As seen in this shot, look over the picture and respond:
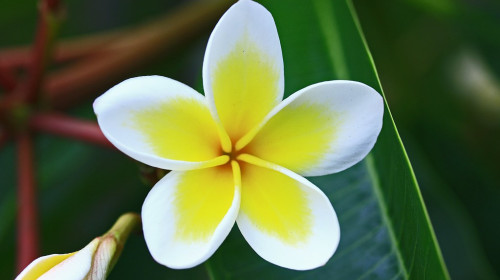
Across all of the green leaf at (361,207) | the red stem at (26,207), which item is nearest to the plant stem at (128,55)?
the red stem at (26,207)

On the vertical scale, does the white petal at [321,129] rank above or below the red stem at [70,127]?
above

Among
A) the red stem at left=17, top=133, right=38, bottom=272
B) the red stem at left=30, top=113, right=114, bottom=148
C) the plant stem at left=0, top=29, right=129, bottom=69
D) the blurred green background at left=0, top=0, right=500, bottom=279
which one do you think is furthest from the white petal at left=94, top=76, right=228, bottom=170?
the blurred green background at left=0, top=0, right=500, bottom=279

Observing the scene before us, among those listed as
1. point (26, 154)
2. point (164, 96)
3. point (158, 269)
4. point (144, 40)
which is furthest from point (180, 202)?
point (158, 269)

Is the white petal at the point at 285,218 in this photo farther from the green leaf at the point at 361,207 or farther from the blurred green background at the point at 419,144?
the blurred green background at the point at 419,144

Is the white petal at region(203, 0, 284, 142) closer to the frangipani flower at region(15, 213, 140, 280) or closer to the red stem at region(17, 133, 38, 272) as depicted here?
the frangipani flower at region(15, 213, 140, 280)

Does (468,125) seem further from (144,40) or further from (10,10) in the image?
(10,10)

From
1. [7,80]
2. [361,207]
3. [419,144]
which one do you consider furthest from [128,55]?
[419,144]
